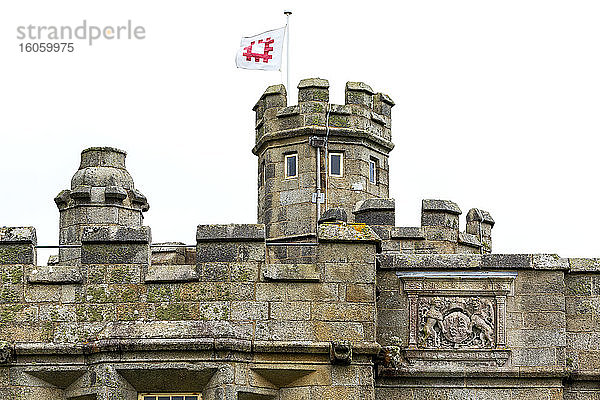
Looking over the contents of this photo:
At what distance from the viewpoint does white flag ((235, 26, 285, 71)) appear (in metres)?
29.0

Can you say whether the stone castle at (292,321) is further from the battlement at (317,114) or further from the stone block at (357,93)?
the stone block at (357,93)

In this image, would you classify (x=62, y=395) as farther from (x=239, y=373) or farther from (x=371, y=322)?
(x=371, y=322)

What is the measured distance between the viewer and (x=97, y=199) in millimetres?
26703

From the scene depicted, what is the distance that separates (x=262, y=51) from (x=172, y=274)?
10.4 m

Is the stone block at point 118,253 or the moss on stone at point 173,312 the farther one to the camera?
the stone block at point 118,253

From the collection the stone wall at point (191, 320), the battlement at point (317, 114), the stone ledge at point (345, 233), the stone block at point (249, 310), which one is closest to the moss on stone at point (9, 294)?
the stone wall at point (191, 320)

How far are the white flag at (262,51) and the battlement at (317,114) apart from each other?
0.63 meters

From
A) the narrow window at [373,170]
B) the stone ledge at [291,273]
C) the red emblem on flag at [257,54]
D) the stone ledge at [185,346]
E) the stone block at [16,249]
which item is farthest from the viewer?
the red emblem on flag at [257,54]

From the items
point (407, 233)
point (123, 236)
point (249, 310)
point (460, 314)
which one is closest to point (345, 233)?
point (249, 310)

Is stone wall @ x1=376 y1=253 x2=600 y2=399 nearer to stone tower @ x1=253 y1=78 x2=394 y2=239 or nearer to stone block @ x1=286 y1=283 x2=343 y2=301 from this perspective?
stone block @ x1=286 y1=283 x2=343 y2=301

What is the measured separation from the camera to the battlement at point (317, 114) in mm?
28062

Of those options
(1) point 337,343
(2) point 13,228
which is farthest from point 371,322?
(2) point 13,228

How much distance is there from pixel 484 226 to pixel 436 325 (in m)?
9.00

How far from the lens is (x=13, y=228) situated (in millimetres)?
19891
